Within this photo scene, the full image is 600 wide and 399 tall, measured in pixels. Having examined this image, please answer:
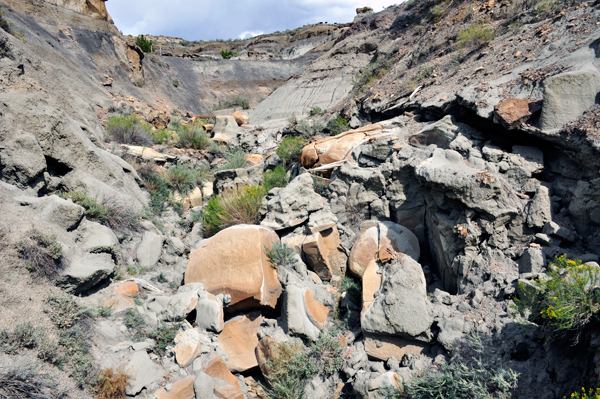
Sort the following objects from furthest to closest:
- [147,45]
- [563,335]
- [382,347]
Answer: [147,45] → [382,347] → [563,335]

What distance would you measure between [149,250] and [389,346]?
3.96 meters

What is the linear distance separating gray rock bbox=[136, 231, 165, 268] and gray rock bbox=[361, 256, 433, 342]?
11.4 feet

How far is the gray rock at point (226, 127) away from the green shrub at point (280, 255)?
7.99 meters

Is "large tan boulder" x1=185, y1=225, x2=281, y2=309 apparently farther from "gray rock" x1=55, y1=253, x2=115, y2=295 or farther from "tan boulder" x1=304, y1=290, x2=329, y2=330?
"gray rock" x1=55, y1=253, x2=115, y2=295

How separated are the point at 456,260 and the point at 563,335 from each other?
5.68ft

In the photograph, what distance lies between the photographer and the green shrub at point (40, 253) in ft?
12.1

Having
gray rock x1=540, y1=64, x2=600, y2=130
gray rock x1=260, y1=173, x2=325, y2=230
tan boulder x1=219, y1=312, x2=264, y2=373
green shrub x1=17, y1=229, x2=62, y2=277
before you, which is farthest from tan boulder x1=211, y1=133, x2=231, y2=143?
gray rock x1=540, y1=64, x2=600, y2=130

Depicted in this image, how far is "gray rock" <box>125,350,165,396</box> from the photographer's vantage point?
3.47m

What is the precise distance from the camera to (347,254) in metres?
5.50

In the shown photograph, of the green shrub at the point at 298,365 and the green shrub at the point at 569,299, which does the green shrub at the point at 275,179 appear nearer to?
Answer: the green shrub at the point at 298,365

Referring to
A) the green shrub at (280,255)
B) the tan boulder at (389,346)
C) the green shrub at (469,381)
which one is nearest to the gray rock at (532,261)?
the green shrub at (469,381)

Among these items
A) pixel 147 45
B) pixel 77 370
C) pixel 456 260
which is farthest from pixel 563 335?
pixel 147 45

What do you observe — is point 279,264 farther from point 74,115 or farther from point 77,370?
point 74,115

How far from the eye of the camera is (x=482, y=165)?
4.87 metres
